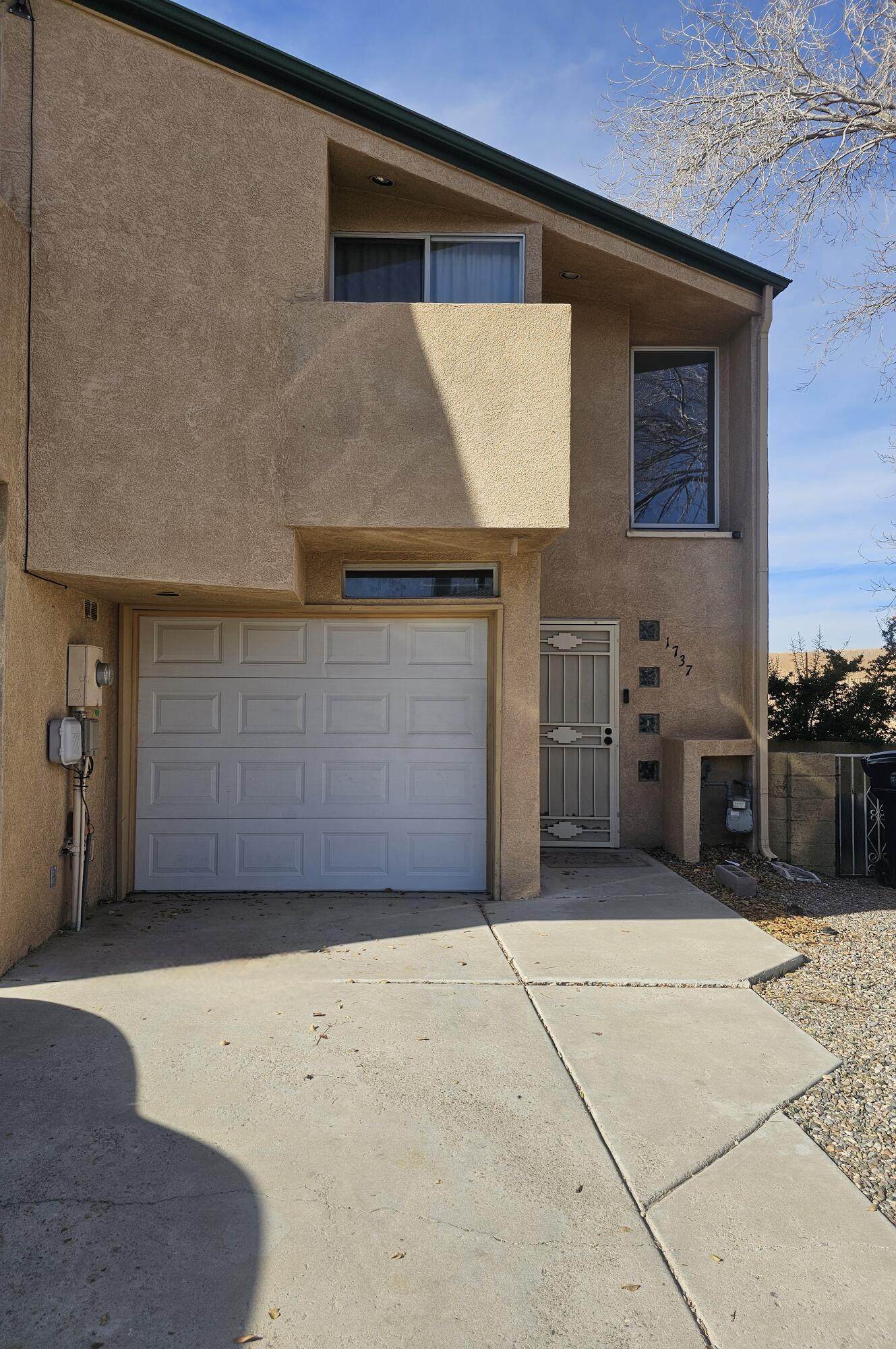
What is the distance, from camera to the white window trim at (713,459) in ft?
31.1

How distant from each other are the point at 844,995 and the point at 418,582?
449 cm

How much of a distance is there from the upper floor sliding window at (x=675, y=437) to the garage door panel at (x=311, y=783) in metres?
4.07

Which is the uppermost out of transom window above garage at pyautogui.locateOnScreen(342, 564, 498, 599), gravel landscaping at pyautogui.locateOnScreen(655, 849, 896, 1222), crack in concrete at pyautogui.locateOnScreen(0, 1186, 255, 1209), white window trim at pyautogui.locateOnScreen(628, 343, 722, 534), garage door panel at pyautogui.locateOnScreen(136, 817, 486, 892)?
white window trim at pyautogui.locateOnScreen(628, 343, 722, 534)

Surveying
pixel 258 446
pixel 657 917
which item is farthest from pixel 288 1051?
pixel 258 446

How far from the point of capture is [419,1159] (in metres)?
3.31

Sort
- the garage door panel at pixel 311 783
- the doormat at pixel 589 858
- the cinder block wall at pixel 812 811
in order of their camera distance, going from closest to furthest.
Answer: the garage door panel at pixel 311 783
the doormat at pixel 589 858
the cinder block wall at pixel 812 811

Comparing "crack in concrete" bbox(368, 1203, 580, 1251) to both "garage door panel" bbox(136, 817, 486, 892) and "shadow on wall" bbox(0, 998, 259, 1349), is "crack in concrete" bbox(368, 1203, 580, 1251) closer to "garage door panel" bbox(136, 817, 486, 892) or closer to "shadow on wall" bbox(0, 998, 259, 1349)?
"shadow on wall" bbox(0, 998, 259, 1349)

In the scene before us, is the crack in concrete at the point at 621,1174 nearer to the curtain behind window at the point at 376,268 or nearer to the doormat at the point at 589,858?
the doormat at the point at 589,858

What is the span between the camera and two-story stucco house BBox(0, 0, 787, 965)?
→ 580 cm

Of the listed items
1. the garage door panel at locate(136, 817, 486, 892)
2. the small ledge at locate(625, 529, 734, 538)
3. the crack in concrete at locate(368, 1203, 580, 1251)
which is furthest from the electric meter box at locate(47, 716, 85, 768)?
the small ledge at locate(625, 529, 734, 538)

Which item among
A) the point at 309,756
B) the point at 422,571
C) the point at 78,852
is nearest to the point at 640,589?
the point at 422,571

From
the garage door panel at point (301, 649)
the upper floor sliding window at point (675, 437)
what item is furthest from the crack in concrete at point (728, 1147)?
the upper floor sliding window at point (675, 437)

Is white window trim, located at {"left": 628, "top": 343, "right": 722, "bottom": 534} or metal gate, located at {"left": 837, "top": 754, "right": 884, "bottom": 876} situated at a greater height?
white window trim, located at {"left": 628, "top": 343, "right": 722, "bottom": 534}

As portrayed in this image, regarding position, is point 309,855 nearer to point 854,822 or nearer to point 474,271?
point 474,271
